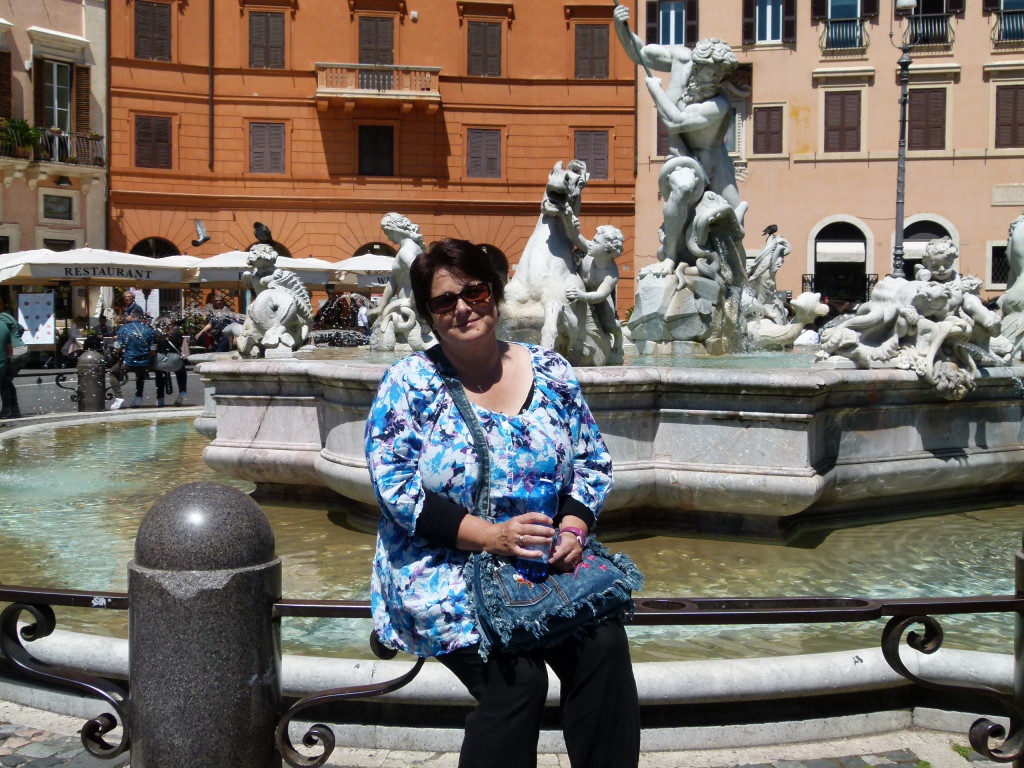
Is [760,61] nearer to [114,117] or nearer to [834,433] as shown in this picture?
[114,117]

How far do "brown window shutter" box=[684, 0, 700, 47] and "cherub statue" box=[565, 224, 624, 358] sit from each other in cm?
2772

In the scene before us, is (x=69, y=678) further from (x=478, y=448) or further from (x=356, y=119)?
(x=356, y=119)

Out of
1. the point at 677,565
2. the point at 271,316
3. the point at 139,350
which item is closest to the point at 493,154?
the point at 139,350

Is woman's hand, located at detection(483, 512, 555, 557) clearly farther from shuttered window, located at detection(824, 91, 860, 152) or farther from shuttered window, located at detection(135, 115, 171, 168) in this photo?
shuttered window, located at detection(824, 91, 860, 152)

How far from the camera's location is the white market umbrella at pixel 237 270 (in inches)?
856

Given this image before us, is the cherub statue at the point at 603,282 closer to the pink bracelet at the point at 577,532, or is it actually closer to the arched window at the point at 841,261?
the pink bracelet at the point at 577,532

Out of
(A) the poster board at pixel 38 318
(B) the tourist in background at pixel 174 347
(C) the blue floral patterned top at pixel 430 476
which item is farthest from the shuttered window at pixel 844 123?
(C) the blue floral patterned top at pixel 430 476

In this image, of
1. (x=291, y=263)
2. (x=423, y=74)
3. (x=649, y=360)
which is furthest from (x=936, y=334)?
(x=423, y=74)

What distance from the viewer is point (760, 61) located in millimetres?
31594

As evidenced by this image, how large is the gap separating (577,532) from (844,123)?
31583mm

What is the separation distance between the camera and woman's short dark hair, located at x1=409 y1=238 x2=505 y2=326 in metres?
2.27

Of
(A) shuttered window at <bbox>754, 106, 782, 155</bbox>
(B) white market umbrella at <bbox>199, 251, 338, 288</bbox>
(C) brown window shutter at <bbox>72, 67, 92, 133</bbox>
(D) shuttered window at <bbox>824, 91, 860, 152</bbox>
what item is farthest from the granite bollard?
(D) shuttered window at <bbox>824, 91, 860, 152</bbox>

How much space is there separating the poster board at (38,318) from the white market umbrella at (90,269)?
118cm

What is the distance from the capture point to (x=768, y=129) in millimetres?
31375
